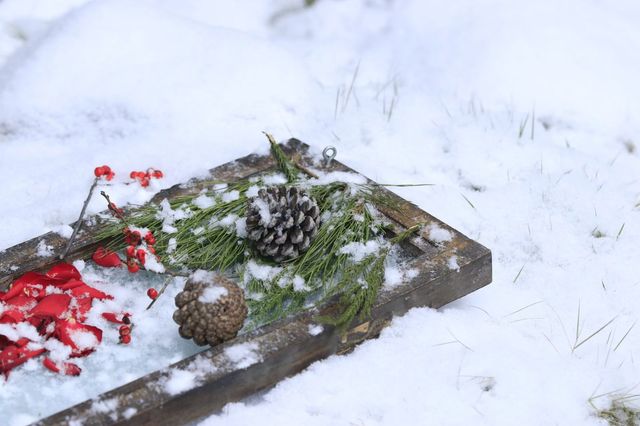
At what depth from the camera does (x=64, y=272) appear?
1998 mm

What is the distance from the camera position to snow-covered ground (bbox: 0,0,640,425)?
6.17 ft

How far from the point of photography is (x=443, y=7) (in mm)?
3504

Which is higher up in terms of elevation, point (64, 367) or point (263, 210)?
point (263, 210)

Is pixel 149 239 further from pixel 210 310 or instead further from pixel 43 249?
pixel 210 310

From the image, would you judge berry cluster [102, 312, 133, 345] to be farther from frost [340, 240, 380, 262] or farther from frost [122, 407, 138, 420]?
frost [340, 240, 380, 262]

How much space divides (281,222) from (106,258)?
0.41m

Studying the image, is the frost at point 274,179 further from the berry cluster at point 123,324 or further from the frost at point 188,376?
the frost at point 188,376

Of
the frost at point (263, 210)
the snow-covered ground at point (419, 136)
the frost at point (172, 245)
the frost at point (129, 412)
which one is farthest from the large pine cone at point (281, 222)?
the frost at point (129, 412)

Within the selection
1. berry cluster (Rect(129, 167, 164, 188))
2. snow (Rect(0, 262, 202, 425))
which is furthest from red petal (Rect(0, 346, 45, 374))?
berry cluster (Rect(129, 167, 164, 188))

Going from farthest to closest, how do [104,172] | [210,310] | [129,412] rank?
1. [104,172]
2. [210,310]
3. [129,412]

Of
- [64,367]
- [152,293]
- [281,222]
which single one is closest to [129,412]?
[64,367]

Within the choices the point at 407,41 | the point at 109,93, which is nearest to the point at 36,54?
the point at 109,93

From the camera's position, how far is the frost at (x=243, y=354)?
1.74 meters

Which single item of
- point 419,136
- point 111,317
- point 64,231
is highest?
point 64,231
